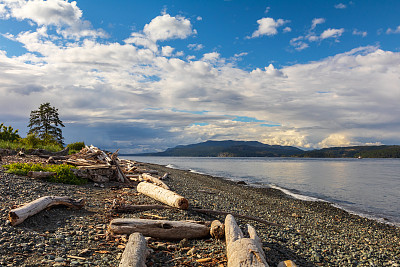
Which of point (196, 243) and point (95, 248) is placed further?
point (196, 243)

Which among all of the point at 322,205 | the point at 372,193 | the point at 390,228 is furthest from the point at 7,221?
the point at 372,193

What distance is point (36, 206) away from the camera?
8234 mm

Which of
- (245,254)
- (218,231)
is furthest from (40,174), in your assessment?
(245,254)

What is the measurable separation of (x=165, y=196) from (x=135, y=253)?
5.63 meters

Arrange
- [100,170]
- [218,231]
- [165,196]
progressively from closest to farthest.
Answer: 1. [218,231]
2. [165,196]
3. [100,170]

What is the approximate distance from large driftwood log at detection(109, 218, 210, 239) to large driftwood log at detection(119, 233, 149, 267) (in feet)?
2.88

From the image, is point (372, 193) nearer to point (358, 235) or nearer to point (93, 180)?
point (358, 235)

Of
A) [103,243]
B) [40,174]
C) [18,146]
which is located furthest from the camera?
[18,146]

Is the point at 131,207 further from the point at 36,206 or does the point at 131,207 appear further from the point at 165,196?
the point at 36,206

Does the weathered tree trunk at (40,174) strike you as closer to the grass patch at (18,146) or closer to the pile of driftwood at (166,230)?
the pile of driftwood at (166,230)

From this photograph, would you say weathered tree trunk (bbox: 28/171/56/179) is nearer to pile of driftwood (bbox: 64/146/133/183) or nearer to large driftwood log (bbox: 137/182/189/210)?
pile of driftwood (bbox: 64/146/133/183)

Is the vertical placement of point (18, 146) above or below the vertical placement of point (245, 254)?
above

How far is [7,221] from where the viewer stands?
727 centimetres

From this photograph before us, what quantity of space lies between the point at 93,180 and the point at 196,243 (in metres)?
11.5
